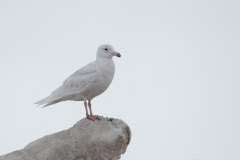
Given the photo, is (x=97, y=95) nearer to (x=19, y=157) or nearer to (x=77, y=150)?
(x=77, y=150)

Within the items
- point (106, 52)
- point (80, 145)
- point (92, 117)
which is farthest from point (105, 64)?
point (80, 145)

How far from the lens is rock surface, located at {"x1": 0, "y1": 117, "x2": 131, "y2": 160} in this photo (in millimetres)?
12047

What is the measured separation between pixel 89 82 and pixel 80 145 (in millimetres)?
1961

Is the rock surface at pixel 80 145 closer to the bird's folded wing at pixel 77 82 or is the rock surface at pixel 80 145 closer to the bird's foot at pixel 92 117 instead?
the bird's foot at pixel 92 117

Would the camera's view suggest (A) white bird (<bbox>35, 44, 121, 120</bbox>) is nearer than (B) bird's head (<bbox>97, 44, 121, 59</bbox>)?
Yes

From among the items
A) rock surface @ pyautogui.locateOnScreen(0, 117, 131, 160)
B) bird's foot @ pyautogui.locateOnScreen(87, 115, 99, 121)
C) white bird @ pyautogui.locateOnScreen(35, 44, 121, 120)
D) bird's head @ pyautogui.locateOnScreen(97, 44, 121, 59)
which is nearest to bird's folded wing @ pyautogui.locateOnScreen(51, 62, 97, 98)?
white bird @ pyautogui.locateOnScreen(35, 44, 121, 120)

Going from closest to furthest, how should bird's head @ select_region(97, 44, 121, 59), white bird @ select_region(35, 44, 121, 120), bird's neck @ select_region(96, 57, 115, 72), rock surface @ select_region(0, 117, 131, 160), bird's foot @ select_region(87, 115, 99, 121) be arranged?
rock surface @ select_region(0, 117, 131, 160) → bird's foot @ select_region(87, 115, 99, 121) → white bird @ select_region(35, 44, 121, 120) → bird's neck @ select_region(96, 57, 115, 72) → bird's head @ select_region(97, 44, 121, 59)

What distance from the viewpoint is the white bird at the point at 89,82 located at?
1293 centimetres

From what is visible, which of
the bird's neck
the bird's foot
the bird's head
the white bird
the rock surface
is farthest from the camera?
the bird's head

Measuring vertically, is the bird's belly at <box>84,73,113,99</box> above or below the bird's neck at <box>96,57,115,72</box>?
below

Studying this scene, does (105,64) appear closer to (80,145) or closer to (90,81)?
(90,81)

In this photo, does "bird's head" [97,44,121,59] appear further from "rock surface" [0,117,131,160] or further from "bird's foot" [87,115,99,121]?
"rock surface" [0,117,131,160]

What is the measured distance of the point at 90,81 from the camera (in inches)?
509

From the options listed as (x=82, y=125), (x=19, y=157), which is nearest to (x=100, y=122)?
(x=82, y=125)
